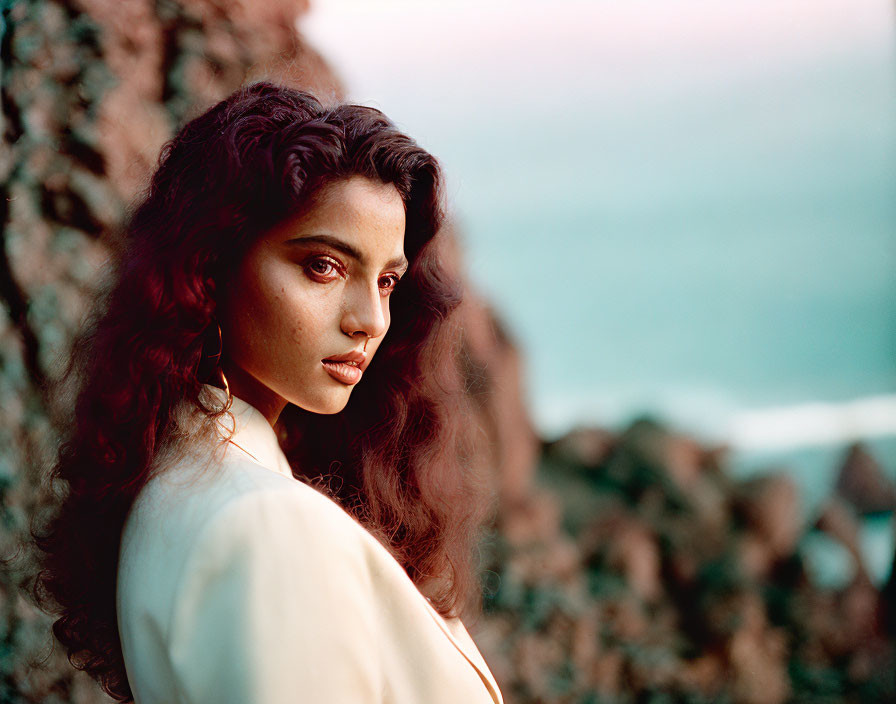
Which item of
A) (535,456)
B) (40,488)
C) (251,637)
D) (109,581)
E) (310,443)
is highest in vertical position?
(251,637)

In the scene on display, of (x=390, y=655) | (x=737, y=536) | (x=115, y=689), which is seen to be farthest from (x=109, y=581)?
(x=737, y=536)

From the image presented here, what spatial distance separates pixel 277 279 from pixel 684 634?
3334 mm

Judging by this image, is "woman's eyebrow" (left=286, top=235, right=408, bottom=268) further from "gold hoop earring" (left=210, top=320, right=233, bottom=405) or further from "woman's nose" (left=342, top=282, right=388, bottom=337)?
"gold hoop earring" (left=210, top=320, right=233, bottom=405)

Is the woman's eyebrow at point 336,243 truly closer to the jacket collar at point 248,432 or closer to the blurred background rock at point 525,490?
the jacket collar at point 248,432

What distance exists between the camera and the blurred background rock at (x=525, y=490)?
86.7 inches

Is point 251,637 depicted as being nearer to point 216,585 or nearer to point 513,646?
point 216,585

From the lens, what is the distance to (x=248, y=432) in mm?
1432

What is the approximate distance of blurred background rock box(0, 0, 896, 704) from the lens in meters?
2.20

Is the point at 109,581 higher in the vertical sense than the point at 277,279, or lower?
lower

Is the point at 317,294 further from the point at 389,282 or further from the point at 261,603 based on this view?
the point at 261,603

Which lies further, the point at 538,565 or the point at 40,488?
the point at 538,565

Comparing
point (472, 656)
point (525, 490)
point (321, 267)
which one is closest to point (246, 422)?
point (321, 267)

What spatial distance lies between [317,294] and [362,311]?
76 mm

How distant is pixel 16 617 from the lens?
214 cm
